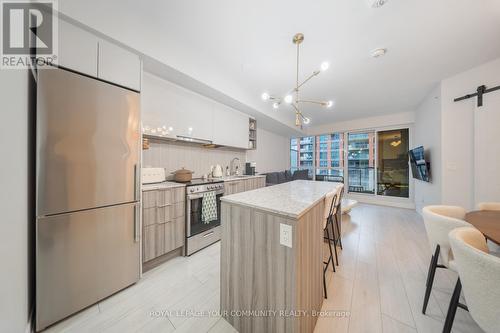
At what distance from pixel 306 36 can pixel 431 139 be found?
12.2ft

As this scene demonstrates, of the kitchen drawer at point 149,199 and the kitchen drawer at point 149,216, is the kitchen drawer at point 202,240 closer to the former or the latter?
the kitchen drawer at point 149,216

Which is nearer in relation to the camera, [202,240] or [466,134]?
[202,240]

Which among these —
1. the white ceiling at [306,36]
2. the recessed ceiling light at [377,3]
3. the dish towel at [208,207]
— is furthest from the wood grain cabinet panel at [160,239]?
the recessed ceiling light at [377,3]

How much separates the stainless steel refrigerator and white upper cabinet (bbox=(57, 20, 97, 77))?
0.09 meters

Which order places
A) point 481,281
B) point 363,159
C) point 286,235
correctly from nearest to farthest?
point 481,281 → point 286,235 → point 363,159

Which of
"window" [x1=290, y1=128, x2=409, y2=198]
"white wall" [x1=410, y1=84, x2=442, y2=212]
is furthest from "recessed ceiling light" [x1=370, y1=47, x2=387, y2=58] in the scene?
"window" [x1=290, y1=128, x2=409, y2=198]

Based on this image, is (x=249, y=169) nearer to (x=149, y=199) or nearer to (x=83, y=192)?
(x=149, y=199)

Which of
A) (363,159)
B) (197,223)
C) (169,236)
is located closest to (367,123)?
(363,159)

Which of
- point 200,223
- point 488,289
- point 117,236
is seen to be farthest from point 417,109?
point 117,236

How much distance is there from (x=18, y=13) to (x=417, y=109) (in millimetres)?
7025

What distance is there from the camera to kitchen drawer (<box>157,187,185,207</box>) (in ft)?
6.83

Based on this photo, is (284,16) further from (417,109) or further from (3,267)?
(417,109)

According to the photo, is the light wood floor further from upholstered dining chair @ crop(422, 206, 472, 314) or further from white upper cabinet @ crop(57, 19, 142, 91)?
white upper cabinet @ crop(57, 19, 142, 91)

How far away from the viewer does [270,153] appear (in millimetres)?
5938
